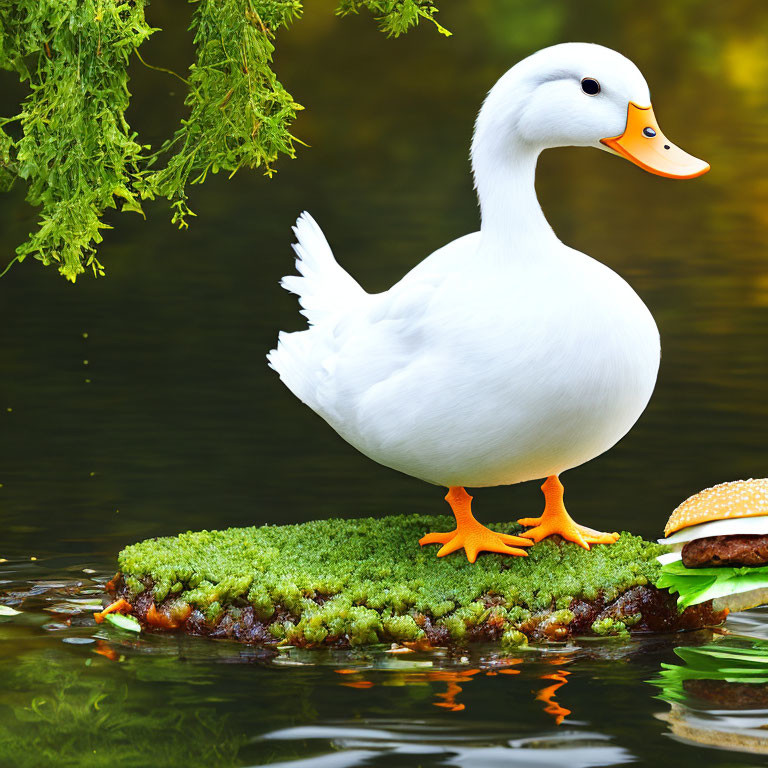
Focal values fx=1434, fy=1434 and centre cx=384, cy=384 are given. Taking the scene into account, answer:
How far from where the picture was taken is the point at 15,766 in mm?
4414

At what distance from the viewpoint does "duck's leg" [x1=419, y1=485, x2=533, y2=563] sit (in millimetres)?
6039

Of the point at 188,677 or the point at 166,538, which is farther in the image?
the point at 166,538

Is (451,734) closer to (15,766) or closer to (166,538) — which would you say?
(15,766)

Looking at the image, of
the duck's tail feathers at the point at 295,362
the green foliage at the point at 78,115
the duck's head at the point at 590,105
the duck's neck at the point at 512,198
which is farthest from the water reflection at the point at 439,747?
the green foliage at the point at 78,115

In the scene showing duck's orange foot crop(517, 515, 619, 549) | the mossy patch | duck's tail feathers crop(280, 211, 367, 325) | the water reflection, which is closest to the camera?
the water reflection

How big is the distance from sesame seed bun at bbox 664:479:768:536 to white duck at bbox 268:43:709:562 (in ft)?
1.36

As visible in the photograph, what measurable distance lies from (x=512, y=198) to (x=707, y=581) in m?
1.68

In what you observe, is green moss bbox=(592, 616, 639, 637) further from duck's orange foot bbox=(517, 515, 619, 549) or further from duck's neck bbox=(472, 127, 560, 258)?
duck's neck bbox=(472, 127, 560, 258)

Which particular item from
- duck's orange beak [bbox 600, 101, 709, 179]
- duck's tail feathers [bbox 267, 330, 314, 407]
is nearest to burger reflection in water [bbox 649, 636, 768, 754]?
duck's orange beak [bbox 600, 101, 709, 179]

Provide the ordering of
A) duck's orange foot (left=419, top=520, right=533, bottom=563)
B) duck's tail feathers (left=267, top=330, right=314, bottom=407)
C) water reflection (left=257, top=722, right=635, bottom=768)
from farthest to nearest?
duck's tail feathers (left=267, top=330, right=314, bottom=407), duck's orange foot (left=419, top=520, right=533, bottom=563), water reflection (left=257, top=722, right=635, bottom=768)

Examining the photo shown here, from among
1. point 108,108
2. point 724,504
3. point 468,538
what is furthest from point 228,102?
point 724,504

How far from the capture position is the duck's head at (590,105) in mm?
5426

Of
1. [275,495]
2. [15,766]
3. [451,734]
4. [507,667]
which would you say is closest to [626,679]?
[507,667]

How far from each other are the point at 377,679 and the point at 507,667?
49cm
